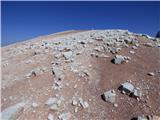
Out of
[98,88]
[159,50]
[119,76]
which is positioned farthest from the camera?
[159,50]

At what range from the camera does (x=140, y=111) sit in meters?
9.96

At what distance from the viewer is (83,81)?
38.1ft

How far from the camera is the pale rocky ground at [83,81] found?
32.7ft

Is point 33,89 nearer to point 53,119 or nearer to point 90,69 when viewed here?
point 53,119

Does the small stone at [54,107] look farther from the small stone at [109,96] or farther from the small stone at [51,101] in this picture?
the small stone at [109,96]

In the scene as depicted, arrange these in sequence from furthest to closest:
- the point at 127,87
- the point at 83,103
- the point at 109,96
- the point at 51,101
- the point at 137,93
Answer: the point at 127,87, the point at 137,93, the point at 109,96, the point at 51,101, the point at 83,103

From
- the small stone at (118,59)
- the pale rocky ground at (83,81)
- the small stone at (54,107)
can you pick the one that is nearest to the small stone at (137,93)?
the pale rocky ground at (83,81)

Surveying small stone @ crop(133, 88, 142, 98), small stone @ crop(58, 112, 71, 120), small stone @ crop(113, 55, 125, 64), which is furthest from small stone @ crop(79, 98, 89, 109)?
small stone @ crop(113, 55, 125, 64)

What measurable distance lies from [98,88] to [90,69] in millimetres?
1638

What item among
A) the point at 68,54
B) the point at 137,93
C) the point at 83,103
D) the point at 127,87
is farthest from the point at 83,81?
the point at 68,54

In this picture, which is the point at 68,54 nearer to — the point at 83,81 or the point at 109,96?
the point at 83,81

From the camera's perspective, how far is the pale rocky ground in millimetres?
9953

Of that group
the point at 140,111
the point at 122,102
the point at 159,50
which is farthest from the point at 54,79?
the point at 159,50

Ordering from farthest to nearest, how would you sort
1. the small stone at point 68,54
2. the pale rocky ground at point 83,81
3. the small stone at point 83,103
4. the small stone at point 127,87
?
the small stone at point 68,54 → the small stone at point 127,87 → the small stone at point 83,103 → the pale rocky ground at point 83,81
